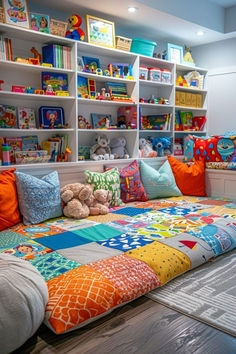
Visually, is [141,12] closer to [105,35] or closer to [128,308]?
[105,35]

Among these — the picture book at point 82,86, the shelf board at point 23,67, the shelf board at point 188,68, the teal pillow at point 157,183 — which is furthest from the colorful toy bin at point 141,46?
the teal pillow at point 157,183

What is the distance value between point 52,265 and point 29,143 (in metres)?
1.53

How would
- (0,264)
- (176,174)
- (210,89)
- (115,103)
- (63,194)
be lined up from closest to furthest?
(0,264)
(63,194)
(115,103)
(176,174)
(210,89)

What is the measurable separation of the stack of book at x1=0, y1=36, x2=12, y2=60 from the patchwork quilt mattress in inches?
52.8

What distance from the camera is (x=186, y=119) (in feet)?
14.5

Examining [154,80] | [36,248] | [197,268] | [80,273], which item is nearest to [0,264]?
[80,273]

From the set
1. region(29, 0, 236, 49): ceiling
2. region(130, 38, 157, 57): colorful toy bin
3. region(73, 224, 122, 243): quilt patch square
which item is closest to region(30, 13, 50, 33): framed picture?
region(29, 0, 236, 49): ceiling

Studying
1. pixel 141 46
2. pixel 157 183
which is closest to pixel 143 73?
pixel 141 46

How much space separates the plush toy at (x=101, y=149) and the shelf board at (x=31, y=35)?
37.6 inches

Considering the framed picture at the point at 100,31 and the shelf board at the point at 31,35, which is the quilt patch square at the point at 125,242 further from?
the framed picture at the point at 100,31

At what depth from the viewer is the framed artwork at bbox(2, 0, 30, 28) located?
2.55 meters

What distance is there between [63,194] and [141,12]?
77.1 inches

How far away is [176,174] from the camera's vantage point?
369cm

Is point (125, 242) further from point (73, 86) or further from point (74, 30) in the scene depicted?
point (74, 30)
